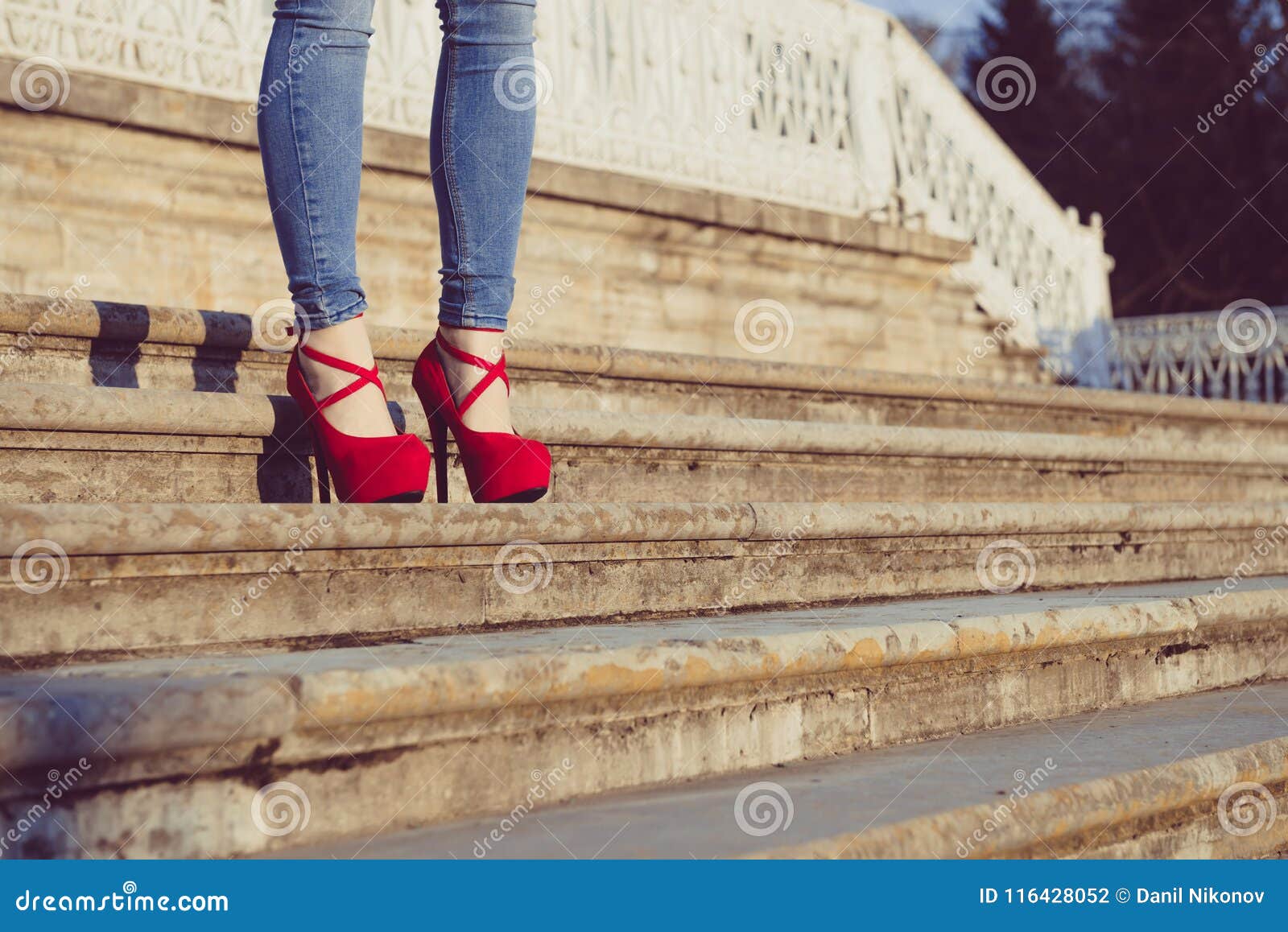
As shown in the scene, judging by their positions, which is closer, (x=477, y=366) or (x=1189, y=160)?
(x=477, y=366)

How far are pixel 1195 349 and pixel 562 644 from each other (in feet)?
35.1

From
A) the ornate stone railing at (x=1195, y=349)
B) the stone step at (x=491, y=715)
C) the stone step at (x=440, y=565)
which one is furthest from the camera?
the ornate stone railing at (x=1195, y=349)

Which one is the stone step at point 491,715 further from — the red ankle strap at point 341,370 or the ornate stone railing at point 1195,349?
the ornate stone railing at point 1195,349

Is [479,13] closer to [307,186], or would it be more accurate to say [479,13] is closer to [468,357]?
[307,186]

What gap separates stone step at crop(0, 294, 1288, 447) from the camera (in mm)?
2422

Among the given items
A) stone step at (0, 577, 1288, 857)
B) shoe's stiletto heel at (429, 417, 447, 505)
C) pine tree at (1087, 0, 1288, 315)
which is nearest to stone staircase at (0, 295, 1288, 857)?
stone step at (0, 577, 1288, 857)

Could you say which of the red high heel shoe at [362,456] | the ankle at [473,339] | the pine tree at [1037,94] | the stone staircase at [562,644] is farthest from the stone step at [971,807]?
the pine tree at [1037,94]

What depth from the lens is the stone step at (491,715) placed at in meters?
1.34

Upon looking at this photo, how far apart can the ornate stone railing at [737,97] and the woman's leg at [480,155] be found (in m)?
2.52

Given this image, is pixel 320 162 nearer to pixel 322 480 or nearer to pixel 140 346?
pixel 322 480

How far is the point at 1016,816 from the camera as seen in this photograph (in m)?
1.59

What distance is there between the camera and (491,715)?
5.17 ft

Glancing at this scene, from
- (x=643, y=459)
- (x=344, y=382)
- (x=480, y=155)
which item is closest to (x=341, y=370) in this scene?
(x=344, y=382)

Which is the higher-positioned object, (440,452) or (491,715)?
(440,452)
